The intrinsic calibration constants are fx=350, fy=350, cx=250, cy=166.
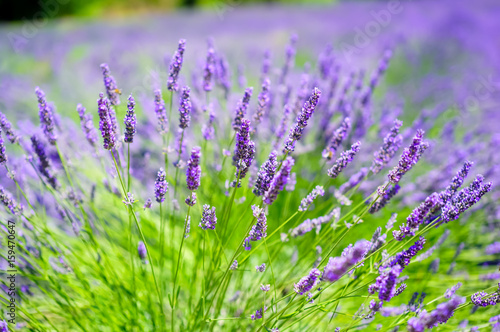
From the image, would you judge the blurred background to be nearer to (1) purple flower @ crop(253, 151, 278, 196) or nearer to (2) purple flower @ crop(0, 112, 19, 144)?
(2) purple flower @ crop(0, 112, 19, 144)

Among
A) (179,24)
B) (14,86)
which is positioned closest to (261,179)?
(14,86)

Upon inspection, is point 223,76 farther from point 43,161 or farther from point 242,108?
point 43,161

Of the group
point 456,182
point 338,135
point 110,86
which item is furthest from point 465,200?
point 110,86

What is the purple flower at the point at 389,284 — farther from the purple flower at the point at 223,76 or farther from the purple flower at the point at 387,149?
the purple flower at the point at 223,76

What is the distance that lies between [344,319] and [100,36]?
608 centimetres

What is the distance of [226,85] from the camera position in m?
1.80

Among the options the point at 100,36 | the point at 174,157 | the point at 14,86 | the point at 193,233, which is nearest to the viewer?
the point at 193,233

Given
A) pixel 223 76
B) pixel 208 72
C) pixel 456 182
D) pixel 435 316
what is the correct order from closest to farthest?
1. pixel 435 316
2. pixel 456 182
3. pixel 208 72
4. pixel 223 76

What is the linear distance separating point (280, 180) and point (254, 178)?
53 centimetres

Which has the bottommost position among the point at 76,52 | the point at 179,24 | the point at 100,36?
the point at 76,52

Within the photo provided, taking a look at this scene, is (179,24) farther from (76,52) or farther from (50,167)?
(50,167)

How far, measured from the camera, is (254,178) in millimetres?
1361

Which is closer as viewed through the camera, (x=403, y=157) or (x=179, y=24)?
(x=403, y=157)

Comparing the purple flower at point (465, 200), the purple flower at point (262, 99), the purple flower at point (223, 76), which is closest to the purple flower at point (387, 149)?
the purple flower at point (465, 200)
